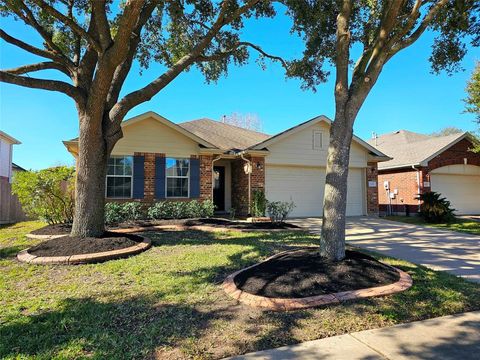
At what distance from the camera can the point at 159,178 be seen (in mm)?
12516

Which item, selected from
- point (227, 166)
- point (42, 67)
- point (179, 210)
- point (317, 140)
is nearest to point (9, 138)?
point (227, 166)

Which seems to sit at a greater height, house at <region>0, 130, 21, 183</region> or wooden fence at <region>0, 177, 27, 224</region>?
house at <region>0, 130, 21, 183</region>

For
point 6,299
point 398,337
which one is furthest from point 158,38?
point 398,337

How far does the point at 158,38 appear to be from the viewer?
1076 cm

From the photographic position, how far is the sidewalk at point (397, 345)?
2705 mm

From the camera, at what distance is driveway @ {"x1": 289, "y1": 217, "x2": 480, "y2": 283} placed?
586cm

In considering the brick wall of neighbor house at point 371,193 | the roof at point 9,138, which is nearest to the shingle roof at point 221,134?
the brick wall of neighbor house at point 371,193

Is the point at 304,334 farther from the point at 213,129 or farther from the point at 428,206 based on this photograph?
the point at 213,129

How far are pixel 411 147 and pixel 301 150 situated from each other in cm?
917

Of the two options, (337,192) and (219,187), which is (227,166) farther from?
(337,192)

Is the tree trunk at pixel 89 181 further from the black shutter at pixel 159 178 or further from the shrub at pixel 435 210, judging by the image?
the shrub at pixel 435 210

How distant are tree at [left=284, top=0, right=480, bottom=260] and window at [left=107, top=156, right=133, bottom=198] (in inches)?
317

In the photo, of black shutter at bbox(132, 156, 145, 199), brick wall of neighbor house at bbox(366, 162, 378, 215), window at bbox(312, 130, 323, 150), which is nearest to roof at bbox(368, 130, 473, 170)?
brick wall of neighbor house at bbox(366, 162, 378, 215)

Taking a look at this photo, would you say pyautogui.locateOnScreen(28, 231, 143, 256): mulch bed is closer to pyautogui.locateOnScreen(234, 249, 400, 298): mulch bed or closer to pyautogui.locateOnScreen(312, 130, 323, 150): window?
pyautogui.locateOnScreen(234, 249, 400, 298): mulch bed
